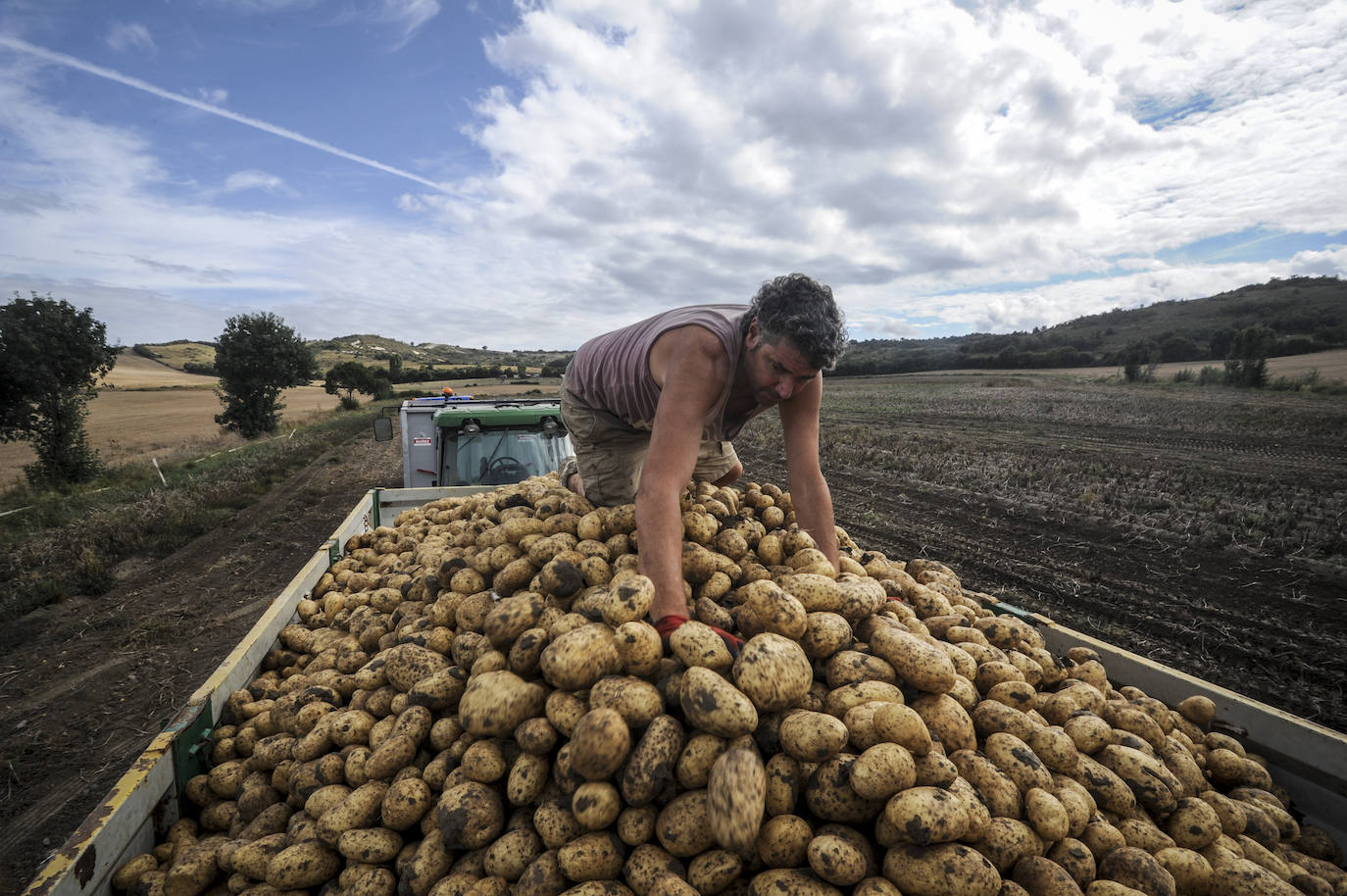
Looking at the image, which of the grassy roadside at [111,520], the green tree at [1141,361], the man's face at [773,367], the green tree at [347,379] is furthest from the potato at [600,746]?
the green tree at [1141,361]

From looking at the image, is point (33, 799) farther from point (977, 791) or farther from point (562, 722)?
point (977, 791)

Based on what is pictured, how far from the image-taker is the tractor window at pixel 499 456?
7020mm

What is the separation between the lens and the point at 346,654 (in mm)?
3107

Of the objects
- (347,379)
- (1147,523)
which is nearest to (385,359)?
(347,379)

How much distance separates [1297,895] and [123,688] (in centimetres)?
855

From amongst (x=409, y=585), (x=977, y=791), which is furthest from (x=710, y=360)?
(x=409, y=585)

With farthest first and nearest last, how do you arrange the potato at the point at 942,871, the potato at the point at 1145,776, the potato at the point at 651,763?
the potato at the point at 1145,776 < the potato at the point at 651,763 < the potato at the point at 942,871

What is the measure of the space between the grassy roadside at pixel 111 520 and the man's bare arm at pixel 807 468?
9.97 metres

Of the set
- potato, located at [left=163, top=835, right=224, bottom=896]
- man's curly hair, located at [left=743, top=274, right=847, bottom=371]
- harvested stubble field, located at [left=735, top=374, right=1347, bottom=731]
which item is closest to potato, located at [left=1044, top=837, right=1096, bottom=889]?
→ man's curly hair, located at [left=743, top=274, right=847, bottom=371]

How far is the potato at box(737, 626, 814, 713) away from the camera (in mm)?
2041

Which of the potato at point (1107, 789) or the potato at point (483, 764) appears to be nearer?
the potato at point (483, 764)

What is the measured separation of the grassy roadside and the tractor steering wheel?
6235mm

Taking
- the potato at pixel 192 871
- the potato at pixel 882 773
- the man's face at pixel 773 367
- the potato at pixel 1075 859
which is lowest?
the potato at pixel 192 871

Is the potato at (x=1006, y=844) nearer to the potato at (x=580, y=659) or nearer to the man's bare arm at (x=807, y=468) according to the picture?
the potato at (x=580, y=659)
